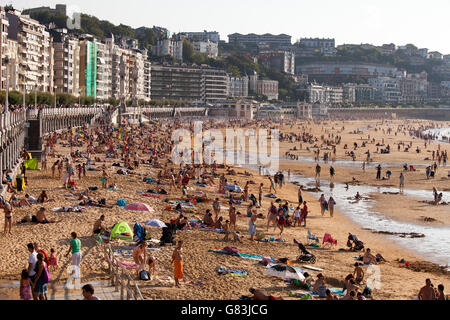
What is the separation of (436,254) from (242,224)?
6305 millimetres

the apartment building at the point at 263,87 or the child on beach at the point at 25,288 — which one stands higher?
the apartment building at the point at 263,87

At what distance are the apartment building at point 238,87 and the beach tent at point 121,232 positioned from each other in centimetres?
16134

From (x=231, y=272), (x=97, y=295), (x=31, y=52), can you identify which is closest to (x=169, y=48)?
(x=31, y=52)

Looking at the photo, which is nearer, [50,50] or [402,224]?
[402,224]

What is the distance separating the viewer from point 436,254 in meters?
19.7

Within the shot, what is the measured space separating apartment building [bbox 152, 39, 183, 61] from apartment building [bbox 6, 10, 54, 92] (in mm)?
100163

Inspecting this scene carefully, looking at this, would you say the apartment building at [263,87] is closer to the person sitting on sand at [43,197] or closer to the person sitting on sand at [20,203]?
the person sitting on sand at [43,197]

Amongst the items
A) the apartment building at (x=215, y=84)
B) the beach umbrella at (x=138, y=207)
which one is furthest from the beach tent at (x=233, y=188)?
the apartment building at (x=215, y=84)

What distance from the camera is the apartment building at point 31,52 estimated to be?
6969cm

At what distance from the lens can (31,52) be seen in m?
74.2

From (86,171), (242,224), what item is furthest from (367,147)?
(242,224)

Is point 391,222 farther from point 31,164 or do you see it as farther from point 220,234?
point 31,164

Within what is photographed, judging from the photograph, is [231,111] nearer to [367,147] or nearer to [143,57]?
[143,57]

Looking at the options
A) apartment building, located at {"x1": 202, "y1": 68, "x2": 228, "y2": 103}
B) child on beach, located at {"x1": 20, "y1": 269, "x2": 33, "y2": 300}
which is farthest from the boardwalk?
apartment building, located at {"x1": 202, "y1": 68, "x2": 228, "y2": 103}
